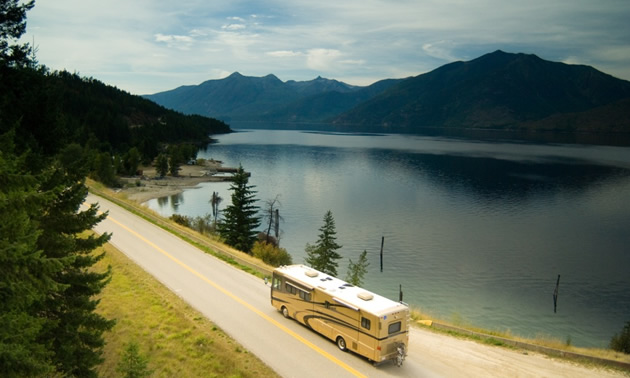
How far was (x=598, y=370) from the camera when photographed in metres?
21.7

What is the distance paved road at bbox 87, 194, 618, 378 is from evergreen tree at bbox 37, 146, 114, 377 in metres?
8.24

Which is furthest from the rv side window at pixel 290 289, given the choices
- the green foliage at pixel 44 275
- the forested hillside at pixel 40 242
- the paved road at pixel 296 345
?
the green foliage at pixel 44 275

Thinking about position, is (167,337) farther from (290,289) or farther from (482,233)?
(482,233)

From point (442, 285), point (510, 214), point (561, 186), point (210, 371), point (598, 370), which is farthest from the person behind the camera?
point (561, 186)

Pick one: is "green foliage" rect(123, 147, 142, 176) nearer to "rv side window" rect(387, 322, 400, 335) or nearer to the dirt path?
the dirt path

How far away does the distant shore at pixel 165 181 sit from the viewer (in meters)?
93.3

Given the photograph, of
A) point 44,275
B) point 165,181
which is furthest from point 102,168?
point 44,275

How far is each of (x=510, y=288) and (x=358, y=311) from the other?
3913 cm

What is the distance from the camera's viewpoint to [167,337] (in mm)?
22578

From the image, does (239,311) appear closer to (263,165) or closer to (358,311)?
(358,311)

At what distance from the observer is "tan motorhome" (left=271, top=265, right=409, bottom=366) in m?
20.2

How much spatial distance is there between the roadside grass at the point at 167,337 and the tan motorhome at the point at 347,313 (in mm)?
3944

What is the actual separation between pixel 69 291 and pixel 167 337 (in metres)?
6.85

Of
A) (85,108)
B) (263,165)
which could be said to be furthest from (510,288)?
(85,108)
